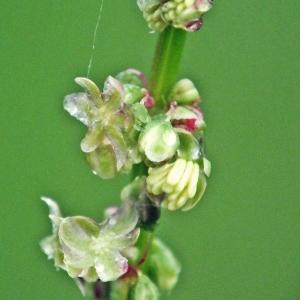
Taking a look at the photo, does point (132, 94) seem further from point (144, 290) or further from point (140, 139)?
point (144, 290)

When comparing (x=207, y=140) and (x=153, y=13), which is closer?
(x=153, y=13)

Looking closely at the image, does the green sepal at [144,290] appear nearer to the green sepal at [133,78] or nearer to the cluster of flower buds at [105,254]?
the cluster of flower buds at [105,254]

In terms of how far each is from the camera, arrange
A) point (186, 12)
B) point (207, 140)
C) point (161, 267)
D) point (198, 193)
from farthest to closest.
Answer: point (207, 140)
point (161, 267)
point (198, 193)
point (186, 12)

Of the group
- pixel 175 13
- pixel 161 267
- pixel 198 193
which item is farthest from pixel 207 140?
pixel 175 13

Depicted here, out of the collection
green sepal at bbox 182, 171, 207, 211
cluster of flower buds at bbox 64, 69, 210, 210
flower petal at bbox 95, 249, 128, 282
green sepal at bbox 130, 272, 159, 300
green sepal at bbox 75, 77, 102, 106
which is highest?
green sepal at bbox 75, 77, 102, 106

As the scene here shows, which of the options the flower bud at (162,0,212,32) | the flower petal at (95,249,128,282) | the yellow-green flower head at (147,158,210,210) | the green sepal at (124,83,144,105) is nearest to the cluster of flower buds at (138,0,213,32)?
the flower bud at (162,0,212,32)

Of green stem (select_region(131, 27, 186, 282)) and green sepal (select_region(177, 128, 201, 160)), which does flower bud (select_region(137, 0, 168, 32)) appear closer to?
green stem (select_region(131, 27, 186, 282))
